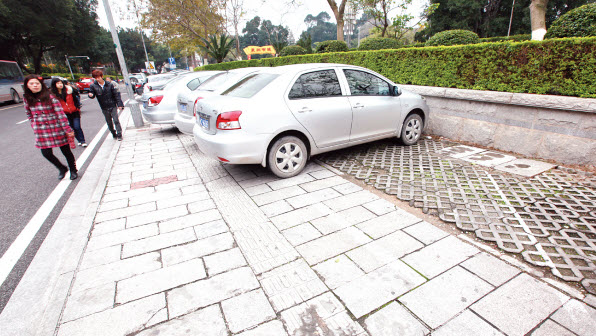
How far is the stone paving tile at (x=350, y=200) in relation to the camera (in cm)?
363

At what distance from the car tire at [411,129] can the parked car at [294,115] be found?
1.02 ft

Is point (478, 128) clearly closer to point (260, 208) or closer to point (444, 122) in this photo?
point (444, 122)

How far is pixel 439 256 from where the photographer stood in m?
2.65

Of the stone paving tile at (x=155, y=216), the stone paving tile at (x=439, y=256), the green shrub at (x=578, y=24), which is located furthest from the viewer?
the green shrub at (x=578, y=24)

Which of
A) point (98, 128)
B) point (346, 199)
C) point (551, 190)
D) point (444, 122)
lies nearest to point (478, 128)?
point (444, 122)

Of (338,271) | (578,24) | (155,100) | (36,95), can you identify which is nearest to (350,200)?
(338,271)

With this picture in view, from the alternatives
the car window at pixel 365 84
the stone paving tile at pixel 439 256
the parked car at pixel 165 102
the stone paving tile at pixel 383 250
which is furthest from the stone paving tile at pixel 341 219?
the parked car at pixel 165 102

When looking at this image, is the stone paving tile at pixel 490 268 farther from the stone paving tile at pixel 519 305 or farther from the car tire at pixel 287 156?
the car tire at pixel 287 156

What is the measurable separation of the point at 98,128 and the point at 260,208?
8.69m

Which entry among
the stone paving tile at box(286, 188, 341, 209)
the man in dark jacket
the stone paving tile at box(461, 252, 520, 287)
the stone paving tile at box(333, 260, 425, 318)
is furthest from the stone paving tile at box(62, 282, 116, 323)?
the man in dark jacket

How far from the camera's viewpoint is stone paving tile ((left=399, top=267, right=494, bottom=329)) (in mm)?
2062

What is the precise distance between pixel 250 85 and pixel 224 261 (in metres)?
2.86

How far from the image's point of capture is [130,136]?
27.3ft

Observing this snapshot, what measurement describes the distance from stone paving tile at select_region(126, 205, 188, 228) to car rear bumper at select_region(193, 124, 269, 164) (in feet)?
2.85
